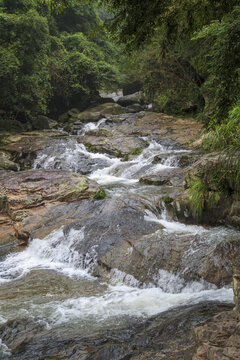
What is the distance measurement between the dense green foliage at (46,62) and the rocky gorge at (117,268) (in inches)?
378

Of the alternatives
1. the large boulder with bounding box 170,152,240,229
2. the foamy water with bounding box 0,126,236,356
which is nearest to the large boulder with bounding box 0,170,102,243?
the foamy water with bounding box 0,126,236,356

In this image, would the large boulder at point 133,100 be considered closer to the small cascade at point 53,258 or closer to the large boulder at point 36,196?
the large boulder at point 36,196

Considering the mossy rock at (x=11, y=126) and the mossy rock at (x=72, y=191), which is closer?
the mossy rock at (x=72, y=191)

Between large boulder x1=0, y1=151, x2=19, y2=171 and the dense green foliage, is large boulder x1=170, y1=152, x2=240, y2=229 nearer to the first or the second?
large boulder x1=0, y1=151, x2=19, y2=171

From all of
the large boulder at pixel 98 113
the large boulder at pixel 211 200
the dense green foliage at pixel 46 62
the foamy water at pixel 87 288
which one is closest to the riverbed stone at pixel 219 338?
the foamy water at pixel 87 288

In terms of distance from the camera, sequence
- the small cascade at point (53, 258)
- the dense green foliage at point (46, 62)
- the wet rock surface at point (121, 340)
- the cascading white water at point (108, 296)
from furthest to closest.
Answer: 1. the dense green foliage at point (46, 62)
2. the small cascade at point (53, 258)
3. the cascading white water at point (108, 296)
4. the wet rock surface at point (121, 340)

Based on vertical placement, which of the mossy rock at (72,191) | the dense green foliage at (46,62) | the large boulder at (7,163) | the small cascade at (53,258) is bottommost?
the small cascade at (53,258)

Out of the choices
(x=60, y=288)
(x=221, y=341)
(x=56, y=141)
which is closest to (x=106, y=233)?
(x=60, y=288)

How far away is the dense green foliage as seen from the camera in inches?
692

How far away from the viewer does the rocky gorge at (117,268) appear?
10.0ft

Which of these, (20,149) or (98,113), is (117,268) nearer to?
(20,149)

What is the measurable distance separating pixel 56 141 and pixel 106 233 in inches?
460

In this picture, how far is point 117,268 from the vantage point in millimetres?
5520

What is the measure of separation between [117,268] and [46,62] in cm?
2315
